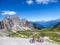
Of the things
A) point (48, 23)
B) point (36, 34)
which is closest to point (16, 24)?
point (36, 34)

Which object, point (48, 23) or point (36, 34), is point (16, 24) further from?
point (48, 23)

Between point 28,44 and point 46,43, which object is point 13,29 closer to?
point 28,44

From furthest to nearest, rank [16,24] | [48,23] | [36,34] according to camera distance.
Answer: [16,24] < [36,34] < [48,23]

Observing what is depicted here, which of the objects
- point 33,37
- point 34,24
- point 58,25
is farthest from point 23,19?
point 58,25

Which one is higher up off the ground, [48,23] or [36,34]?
[48,23]

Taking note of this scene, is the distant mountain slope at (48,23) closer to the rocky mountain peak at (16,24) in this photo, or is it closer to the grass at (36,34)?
the grass at (36,34)

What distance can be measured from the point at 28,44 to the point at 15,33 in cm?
73

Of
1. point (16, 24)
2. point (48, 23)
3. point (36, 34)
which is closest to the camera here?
point (48, 23)

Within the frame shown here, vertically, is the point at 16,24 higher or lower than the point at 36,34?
higher

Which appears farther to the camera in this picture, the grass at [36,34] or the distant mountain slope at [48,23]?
the grass at [36,34]

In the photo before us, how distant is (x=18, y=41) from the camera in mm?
7441

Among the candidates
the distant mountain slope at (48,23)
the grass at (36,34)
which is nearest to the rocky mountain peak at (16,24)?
the grass at (36,34)

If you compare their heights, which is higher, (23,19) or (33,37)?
(23,19)

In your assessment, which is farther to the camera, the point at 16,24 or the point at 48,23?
the point at 16,24
